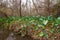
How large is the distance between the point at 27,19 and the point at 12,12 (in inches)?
24.2

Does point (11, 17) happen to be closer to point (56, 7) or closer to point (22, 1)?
point (22, 1)

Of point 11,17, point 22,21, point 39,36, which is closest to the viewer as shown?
point 39,36

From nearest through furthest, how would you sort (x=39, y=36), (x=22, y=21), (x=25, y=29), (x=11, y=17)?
(x=39, y=36) → (x=25, y=29) → (x=22, y=21) → (x=11, y=17)

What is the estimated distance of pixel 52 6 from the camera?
192 inches

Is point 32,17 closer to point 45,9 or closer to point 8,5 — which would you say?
point 45,9

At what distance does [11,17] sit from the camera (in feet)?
16.9

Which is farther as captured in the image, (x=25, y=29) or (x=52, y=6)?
(x=52, y=6)

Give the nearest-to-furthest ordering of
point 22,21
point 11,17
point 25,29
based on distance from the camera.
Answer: point 25,29 < point 22,21 < point 11,17

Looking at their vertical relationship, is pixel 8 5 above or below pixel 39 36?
above

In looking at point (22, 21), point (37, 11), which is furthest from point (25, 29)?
point (37, 11)

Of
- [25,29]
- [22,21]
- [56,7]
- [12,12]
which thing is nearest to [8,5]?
[12,12]

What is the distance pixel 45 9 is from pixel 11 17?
1033mm

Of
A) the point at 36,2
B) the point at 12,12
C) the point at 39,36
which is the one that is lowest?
the point at 39,36

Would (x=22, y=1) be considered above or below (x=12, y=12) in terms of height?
above
